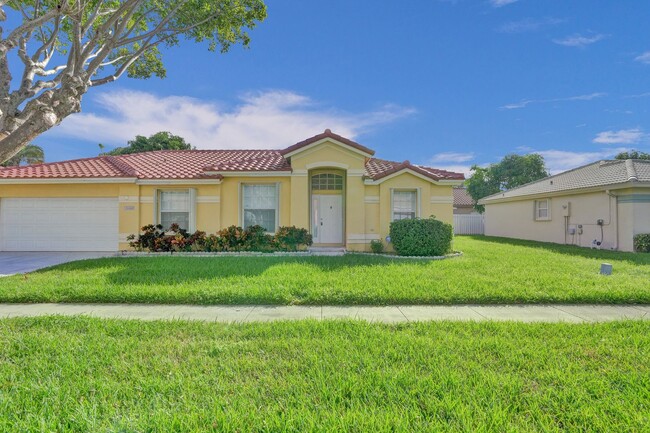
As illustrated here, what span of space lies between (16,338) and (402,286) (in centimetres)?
658

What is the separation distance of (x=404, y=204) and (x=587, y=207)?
1005 centimetres

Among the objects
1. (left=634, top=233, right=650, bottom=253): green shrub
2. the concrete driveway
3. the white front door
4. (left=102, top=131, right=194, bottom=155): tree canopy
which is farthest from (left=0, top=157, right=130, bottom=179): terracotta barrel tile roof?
(left=634, top=233, right=650, bottom=253): green shrub

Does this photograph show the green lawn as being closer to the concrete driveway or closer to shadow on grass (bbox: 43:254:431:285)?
shadow on grass (bbox: 43:254:431:285)

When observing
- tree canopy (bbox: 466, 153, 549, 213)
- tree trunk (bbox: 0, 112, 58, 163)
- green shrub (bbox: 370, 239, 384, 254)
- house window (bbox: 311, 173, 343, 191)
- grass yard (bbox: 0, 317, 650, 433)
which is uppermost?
tree canopy (bbox: 466, 153, 549, 213)

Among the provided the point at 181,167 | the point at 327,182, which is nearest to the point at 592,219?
the point at 327,182

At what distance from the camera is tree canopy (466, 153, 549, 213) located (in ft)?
103

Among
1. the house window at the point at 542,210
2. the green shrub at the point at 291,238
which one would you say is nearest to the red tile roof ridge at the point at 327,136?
the green shrub at the point at 291,238

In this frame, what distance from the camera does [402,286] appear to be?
7117mm

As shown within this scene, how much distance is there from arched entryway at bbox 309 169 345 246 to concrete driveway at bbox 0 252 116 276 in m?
8.38

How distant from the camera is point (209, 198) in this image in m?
13.5

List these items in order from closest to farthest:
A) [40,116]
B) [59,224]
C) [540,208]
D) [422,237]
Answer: [40,116], [422,237], [59,224], [540,208]

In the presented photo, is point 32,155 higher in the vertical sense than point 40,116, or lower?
higher

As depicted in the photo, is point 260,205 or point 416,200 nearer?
point 416,200

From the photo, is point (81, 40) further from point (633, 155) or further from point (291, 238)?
point (633, 155)
